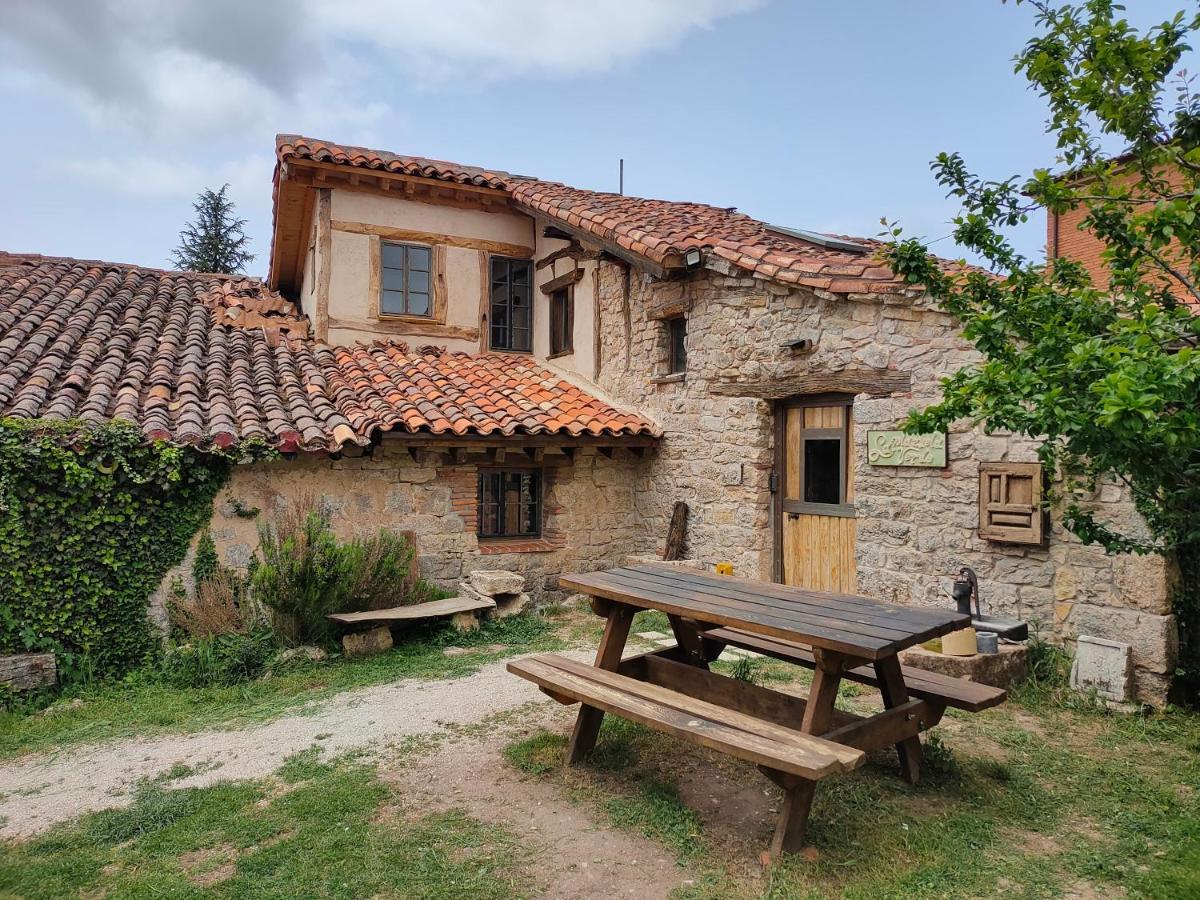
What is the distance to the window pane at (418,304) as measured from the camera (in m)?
10.5

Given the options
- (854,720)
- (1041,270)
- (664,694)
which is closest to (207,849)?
(664,694)

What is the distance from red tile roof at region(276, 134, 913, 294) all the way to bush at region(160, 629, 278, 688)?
5.35 m

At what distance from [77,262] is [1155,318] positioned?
534 inches

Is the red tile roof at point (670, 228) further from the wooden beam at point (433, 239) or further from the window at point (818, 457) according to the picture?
the window at point (818, 457)

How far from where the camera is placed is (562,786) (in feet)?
13.0

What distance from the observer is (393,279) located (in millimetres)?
10398

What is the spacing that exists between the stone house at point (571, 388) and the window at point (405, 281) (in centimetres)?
3

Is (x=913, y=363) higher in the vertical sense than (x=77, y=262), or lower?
lower

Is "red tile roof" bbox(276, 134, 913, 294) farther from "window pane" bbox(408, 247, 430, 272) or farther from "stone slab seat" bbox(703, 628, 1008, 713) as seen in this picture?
"stone slab seat" bbox(703, 628, 1008, 713)

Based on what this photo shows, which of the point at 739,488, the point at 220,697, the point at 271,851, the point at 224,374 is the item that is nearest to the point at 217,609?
the point at 220,697

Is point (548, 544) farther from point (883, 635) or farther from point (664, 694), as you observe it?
point (883, 635)

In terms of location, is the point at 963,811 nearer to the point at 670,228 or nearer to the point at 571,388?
the point at 670,228

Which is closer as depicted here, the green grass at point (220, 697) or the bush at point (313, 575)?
the green grass at point (220, 697)

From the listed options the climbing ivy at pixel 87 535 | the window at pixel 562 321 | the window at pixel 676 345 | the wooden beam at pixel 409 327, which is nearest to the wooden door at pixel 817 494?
the window at pixel 676 345
